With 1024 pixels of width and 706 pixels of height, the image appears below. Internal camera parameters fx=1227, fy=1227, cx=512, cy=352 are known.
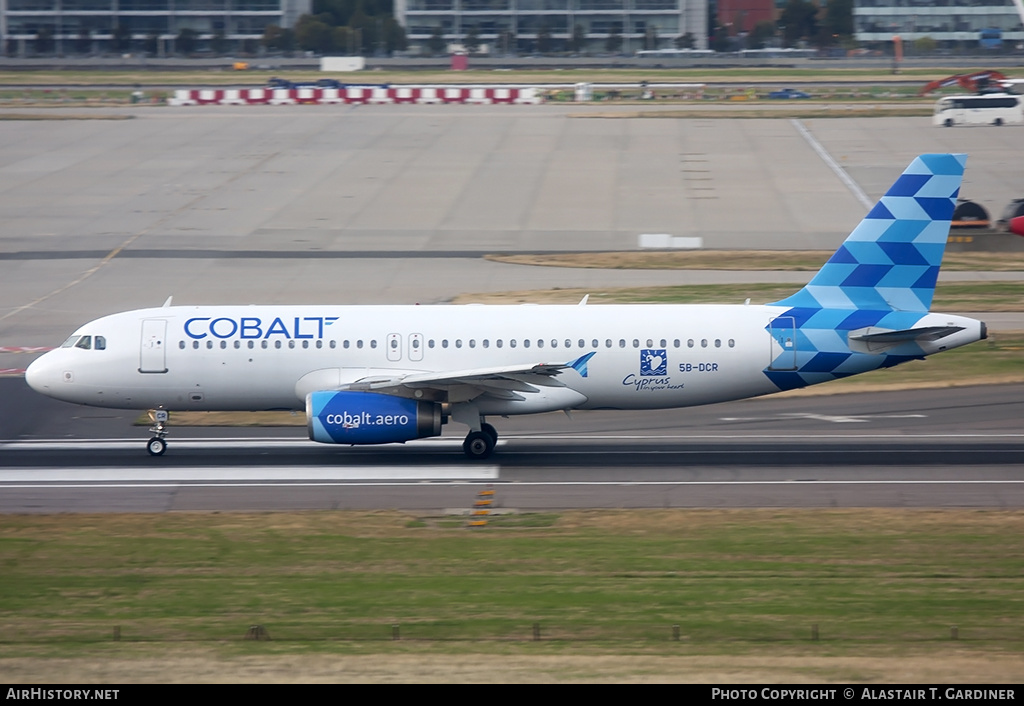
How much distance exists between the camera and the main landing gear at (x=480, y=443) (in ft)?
100

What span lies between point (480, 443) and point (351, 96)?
93538 millimetres

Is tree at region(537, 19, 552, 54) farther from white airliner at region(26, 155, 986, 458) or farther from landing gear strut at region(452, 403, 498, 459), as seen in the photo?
landing gear strut at region(452, 403, 498, 459)

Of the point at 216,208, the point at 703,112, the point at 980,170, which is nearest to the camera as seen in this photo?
the point at 216,208

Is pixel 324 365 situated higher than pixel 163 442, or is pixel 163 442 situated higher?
pixel 324 365

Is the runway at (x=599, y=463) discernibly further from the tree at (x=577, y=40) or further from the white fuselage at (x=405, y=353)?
the tree at (x=577, y=40)

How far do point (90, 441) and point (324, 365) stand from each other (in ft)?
25.0

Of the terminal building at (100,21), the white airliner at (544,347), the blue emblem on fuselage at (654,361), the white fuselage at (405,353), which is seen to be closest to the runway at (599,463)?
the white airliner at (544,347)

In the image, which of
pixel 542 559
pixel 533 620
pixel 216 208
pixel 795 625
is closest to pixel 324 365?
pixel 542 559

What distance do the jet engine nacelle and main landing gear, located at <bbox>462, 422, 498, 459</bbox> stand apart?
1.38 m

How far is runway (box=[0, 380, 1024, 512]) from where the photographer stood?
2697 cm

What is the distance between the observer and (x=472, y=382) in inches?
1145

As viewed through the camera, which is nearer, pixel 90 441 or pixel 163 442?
pixel 163 442

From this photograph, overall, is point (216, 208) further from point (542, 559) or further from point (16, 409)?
point (542, 559)

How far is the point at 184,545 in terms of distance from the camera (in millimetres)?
23391
